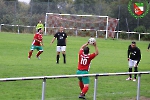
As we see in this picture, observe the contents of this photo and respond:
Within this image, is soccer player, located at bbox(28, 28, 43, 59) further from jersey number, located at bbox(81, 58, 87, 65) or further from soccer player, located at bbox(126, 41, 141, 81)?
jersey number, located at bbox(81, 58, 87, 65)

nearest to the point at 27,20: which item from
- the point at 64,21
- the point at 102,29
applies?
the point at 64,21

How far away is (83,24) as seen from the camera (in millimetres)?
52500

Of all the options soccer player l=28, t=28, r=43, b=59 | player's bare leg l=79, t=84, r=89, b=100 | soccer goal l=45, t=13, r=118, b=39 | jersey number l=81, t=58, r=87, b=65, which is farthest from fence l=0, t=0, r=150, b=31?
player's bare leg l=79, t=84, r=89, b=100

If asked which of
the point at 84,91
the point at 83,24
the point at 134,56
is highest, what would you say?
the point at 83,24

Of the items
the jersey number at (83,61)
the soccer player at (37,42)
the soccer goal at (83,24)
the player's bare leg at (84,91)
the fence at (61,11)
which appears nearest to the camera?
the player's bare leg at (84,91)

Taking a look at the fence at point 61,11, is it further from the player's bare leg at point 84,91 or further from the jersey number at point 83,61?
the player's bare leg at point 84,91

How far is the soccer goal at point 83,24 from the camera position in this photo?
51066mm

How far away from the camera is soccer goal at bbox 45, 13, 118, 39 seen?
51.1 m

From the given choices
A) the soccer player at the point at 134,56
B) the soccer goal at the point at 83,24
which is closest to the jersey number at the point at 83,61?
the soccer player at the point at 134,56

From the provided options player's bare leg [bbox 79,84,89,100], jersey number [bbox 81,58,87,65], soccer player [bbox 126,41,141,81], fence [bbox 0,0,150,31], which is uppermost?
fence [bbox 0,0,150,31]

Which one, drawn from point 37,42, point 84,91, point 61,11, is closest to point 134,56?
point 84,91

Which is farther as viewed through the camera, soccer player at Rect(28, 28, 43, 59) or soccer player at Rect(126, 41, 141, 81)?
soccer player at Rect(28, 28, 43, 59)

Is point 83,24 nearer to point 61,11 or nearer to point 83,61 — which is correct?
point 61,11

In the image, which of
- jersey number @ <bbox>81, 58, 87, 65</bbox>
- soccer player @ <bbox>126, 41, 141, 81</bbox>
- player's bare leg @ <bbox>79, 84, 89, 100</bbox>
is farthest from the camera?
soccer player @ <bbox>126, 41, 141, 81</bbox>
